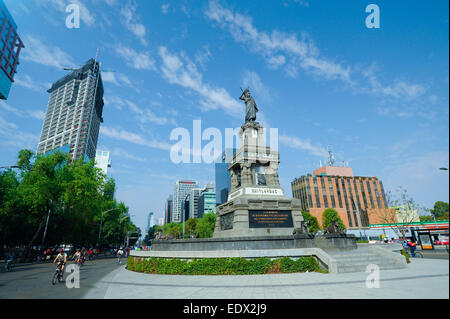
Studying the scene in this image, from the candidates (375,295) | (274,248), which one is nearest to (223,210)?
(274,248)

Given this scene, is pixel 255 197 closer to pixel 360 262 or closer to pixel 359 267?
pixel 360 262

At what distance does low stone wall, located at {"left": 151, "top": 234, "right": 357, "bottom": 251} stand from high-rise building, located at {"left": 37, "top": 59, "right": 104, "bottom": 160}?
121832 millimetres

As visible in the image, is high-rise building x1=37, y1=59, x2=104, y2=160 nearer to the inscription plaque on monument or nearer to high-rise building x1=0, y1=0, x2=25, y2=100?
high-rise building x1=0, y1=0, x2=25, y2=100

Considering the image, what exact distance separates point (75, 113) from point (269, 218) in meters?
144

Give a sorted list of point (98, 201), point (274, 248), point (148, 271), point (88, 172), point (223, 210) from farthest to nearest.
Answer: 1. point (98, 201)
2. point (88, 172)
3. point (223, 210)
4. point (148, 271)
5. point (274, 248)

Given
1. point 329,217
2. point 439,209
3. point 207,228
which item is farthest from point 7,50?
point 439,209

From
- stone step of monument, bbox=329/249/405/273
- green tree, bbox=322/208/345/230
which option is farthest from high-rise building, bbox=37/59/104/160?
stone step of monument, bbox=329/249/405/273

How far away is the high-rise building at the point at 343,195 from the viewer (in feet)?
264

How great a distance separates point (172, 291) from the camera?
28.6ft

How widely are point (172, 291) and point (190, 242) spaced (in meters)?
6.68

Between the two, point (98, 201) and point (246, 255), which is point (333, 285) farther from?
point (98, 201)

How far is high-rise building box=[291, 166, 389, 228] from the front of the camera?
8044 cm

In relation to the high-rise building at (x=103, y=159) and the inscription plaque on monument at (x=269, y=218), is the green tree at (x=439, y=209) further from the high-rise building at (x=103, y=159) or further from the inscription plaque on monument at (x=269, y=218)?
the high-rise building at (x=103, y=159)

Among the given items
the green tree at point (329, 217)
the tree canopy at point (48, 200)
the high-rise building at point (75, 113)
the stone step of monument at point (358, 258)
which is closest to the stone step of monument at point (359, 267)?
the stone step of monument at point (358, 258)
